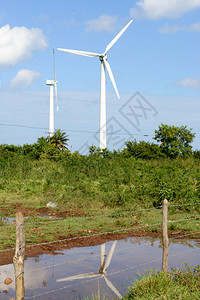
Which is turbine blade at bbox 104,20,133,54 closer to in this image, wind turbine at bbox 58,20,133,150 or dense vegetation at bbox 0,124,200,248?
wind turbine at bbox 58,20,133,150

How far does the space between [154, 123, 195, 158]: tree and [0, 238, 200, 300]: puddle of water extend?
32362 mm

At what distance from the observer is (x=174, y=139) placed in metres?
43.4

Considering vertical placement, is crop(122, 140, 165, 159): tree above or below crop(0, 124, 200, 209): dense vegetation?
above

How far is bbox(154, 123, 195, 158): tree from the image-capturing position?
42656 mm

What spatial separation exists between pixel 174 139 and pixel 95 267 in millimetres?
36460

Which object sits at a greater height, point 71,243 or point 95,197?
point 95,197

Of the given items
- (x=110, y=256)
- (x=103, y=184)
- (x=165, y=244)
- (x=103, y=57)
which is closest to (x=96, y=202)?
(x=103, y=184)

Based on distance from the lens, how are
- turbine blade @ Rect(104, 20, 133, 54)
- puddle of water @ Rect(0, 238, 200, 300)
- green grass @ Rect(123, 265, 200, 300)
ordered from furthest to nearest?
1. turbine blade @ Rect(104, 20, 133, 54)
2. puddle of water @ Rect(0, 238, 200, 300)
3. green grass @ Rect(123, 265, 200, 300)

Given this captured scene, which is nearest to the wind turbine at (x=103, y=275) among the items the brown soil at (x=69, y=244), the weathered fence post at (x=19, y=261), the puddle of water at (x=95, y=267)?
the puddle of water at (x=95, y=267)

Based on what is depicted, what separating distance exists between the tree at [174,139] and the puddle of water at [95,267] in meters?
32.4

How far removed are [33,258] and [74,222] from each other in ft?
13.5

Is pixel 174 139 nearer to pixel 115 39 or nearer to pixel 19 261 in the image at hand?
pixel 115 39

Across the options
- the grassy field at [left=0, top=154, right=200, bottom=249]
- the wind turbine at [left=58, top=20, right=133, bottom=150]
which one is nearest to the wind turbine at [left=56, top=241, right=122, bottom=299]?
the grassy field at [left=0, top=154, right=200, bottom=249]

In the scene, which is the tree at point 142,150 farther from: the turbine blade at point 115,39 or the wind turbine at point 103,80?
the turbine blade at point 115,39
